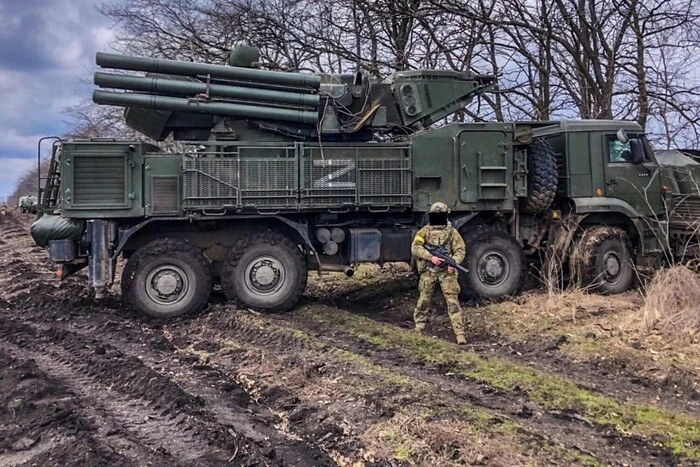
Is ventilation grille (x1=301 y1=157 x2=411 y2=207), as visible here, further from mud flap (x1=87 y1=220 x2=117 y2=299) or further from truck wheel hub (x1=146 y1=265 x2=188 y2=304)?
mud flap (x1=87 y1=220 x2=117 y2=299)

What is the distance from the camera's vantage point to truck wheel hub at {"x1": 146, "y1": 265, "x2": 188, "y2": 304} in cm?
941

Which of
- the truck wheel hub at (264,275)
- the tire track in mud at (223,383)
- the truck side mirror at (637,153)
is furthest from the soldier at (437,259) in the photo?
the truck side mirror at (637,153)

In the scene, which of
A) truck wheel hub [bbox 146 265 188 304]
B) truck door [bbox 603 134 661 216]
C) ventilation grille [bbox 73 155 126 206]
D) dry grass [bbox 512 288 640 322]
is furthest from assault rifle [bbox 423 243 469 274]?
ventilation grille [bbox 73 155 126 206]

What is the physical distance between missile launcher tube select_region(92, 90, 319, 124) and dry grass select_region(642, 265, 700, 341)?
4941 mm

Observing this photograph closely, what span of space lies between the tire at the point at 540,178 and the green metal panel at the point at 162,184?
5077 millimetres

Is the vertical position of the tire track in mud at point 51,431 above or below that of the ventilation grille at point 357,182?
below

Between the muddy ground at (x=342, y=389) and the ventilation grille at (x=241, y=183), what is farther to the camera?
the ventilation grille at (x=241, y=183)

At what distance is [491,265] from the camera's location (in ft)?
33.5

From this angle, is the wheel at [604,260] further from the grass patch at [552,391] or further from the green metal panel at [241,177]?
the green metal panel at [241,177]

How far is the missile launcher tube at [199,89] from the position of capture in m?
9.34

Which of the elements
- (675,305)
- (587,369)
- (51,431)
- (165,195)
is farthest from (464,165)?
(51,431)

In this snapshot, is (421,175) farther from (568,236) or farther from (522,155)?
(568,236)

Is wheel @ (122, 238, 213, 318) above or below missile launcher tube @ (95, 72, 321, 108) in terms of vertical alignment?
below

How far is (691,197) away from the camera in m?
11.3
